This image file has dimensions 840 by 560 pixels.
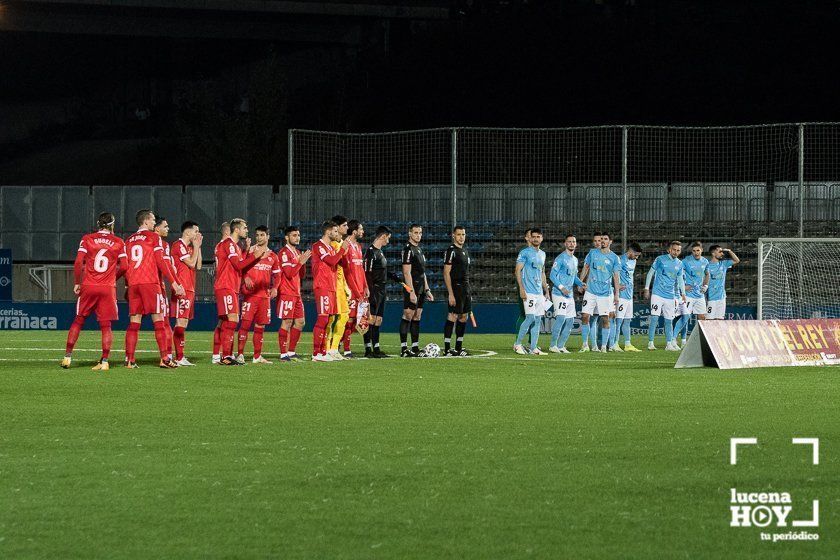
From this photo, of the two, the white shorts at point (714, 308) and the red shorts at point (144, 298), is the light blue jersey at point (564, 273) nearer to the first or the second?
the white shorts at point (714, 308)

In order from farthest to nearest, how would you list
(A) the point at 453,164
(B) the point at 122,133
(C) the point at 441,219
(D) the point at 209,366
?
(B) the point at 122,133, (C) the point at 441,219, (A) the point at 453,164, (D) the point at 209,366

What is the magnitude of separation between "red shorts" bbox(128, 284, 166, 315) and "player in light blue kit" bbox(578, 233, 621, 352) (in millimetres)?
8371

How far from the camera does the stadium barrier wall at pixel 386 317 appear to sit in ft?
97.0

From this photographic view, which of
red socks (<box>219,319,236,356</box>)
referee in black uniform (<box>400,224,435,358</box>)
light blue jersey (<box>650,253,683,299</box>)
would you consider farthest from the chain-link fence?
red socks (<box>219,319,236,356</box>)

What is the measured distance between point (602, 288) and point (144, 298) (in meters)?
8.99

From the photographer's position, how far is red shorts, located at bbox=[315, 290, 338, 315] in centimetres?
1848

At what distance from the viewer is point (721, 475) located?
7.77 meters

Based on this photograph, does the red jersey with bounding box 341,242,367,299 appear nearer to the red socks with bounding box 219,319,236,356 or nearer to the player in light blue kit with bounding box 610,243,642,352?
the red socks with bounding box 219,319,236,356

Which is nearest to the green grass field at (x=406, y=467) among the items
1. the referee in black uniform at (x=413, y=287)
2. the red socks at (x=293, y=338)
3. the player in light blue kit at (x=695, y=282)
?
the red socks at (x=293, y=338)

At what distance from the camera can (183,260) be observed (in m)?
18.3

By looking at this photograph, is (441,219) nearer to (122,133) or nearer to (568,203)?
(568,203)

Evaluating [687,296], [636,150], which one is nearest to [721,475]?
[687,296]

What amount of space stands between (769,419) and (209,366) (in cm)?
928

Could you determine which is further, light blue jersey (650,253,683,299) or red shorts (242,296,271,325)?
light blue jersey (650,253,683,299)
